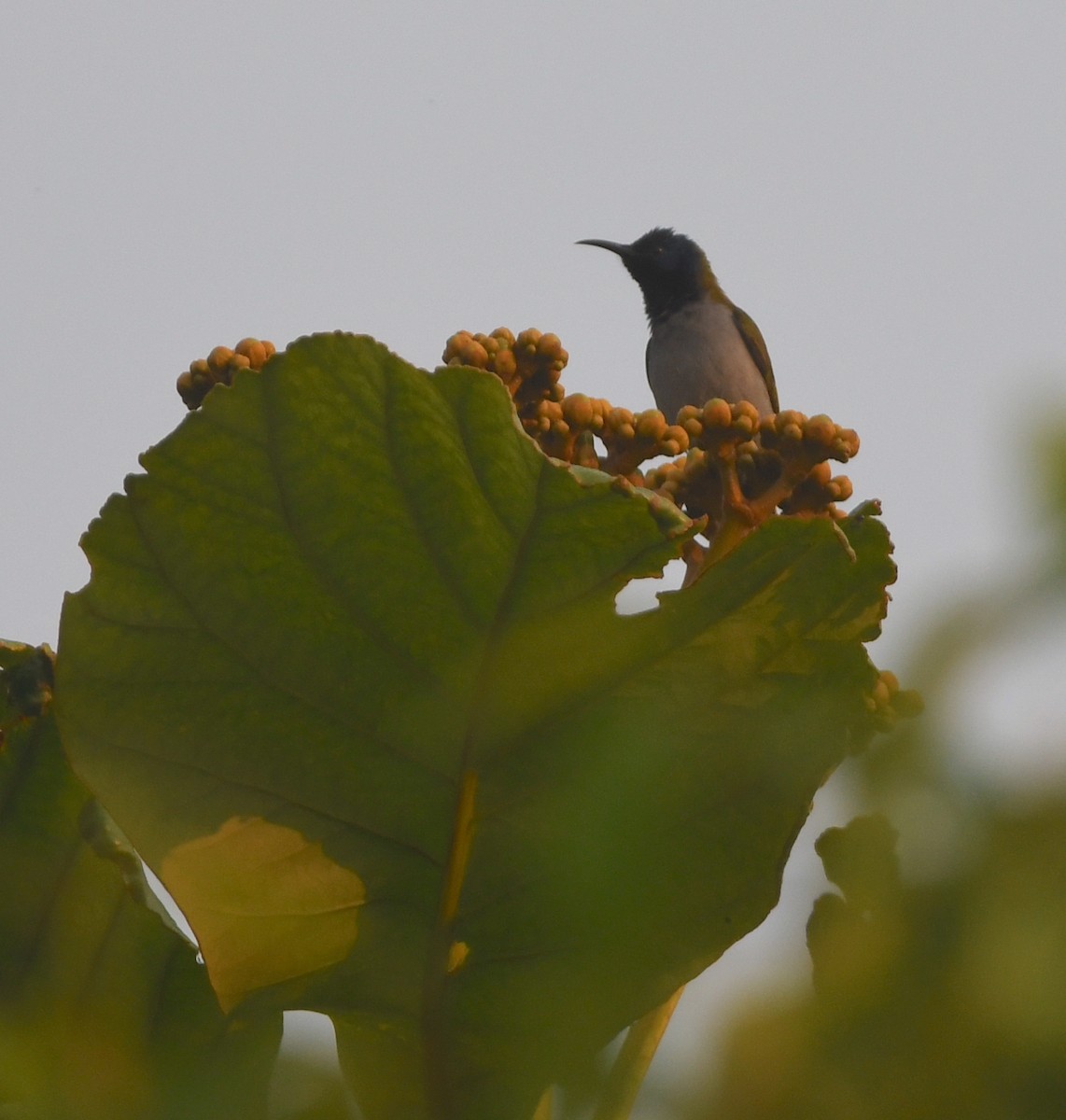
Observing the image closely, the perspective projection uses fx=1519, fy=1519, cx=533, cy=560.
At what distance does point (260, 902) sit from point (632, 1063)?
51 cm

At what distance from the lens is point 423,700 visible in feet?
4.75

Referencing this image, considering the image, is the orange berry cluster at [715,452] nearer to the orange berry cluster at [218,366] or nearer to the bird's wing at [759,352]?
the orange berry cluster at [218,366]

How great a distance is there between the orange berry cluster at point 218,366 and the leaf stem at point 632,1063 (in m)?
1.14

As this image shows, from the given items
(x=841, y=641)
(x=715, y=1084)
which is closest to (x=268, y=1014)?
(x=841, y=641)

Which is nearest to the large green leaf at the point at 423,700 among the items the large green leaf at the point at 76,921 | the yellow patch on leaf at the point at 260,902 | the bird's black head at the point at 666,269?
→ the yellow patch on leaf at the point at 260,902

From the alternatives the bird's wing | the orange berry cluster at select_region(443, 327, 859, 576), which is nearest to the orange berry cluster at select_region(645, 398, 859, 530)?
the orange berry cluster at select_region(443, 327, 859, 576)

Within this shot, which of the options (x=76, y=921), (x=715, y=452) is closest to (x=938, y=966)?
(x=76, y=921)

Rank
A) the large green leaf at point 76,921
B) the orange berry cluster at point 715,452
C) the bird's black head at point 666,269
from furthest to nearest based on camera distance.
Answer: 1. the bird's black head at point 666,269
2. the orange berry cluster at point 715,452
3. the large green leaf at point 76,921

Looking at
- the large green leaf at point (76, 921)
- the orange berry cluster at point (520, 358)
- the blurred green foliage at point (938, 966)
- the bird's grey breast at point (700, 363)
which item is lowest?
the blurred green foliage at point (938, 966)

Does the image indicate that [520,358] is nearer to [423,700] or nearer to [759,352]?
[423,700]

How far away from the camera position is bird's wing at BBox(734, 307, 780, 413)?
10.1 metres

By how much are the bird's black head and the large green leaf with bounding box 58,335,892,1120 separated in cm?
957

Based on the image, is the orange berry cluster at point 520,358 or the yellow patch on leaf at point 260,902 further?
the orange berry cluster at point 520,358

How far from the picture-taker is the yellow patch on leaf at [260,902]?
1458 millimetres
